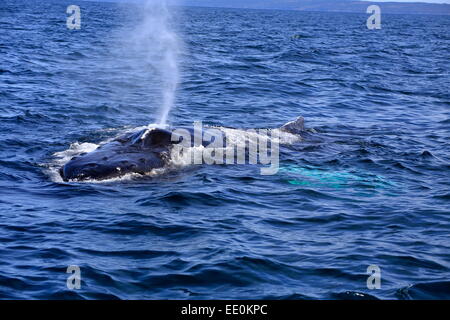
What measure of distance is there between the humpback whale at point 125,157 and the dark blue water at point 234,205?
1.35 feet

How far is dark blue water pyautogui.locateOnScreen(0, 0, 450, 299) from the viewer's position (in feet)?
33.1

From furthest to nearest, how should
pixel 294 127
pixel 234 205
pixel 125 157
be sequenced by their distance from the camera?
pixel 294 127, pixel 125 157, pixel 234 205

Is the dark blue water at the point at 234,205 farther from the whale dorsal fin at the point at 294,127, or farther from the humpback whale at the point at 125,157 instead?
the whale dorsal fin at the point at 294,127

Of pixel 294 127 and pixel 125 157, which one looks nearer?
pixel 125 157

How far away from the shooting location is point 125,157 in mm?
15648

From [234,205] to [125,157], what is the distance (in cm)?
315

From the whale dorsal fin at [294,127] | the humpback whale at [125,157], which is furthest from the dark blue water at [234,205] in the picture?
the whale dorsal fin at [294,127]

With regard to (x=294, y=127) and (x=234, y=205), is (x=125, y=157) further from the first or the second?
(x=294, y=127)

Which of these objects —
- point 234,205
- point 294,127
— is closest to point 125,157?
point 234,205

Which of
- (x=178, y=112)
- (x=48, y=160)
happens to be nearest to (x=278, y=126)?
(x=178, y=112)

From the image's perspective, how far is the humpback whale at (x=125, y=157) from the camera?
1504cm

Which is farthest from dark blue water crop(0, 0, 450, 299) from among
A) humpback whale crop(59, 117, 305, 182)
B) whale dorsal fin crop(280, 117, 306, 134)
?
whale dorsal fin crop(280, 117, 306, 134)
